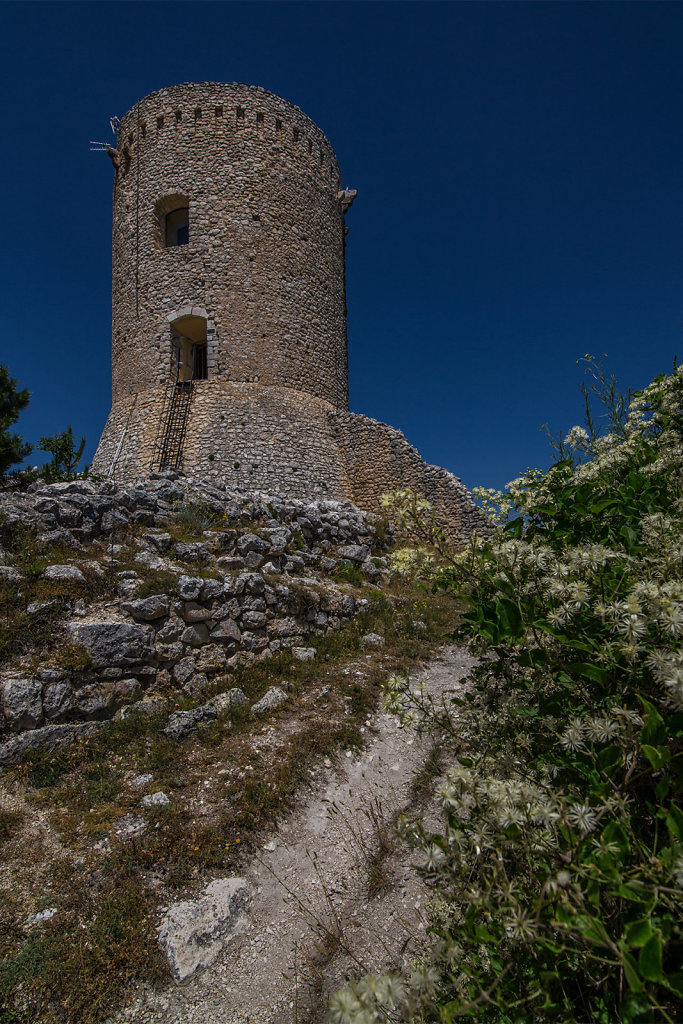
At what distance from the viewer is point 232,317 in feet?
44.7

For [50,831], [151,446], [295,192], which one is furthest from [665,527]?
[295,192]

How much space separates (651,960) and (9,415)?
13.3m

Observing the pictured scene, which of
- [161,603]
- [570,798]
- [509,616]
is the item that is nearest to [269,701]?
[161,603]

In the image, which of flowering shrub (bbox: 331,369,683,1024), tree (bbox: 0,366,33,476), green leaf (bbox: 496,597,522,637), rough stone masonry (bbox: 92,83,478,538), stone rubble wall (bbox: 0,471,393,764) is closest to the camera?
flowering shrub (bbox: 331,369,683,1024)

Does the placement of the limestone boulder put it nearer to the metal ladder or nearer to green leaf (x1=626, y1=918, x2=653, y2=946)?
green leaf (x1=626, y1=918, x2=653, y2=946)

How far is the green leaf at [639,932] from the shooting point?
132cm

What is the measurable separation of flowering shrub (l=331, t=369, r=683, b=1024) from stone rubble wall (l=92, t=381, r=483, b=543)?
10289 millimetres

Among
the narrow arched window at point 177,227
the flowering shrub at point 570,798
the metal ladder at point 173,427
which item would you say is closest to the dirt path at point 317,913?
the flowering shrub at point 570,798

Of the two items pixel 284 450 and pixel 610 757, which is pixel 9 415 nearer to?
pixel 284 450

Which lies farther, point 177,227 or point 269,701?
point 177,227

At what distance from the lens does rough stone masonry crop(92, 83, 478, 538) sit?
13.2m

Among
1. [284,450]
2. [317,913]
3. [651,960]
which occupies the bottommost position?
[317,913]

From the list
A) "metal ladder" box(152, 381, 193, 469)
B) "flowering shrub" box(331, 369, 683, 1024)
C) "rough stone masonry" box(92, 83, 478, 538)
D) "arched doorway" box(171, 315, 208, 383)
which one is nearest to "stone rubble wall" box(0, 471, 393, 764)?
"metal ladder" box(152, 381, 193, 469)

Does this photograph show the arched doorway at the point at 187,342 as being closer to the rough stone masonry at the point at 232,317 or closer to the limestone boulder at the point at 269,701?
the rough stone masonry at the point at 232,317
